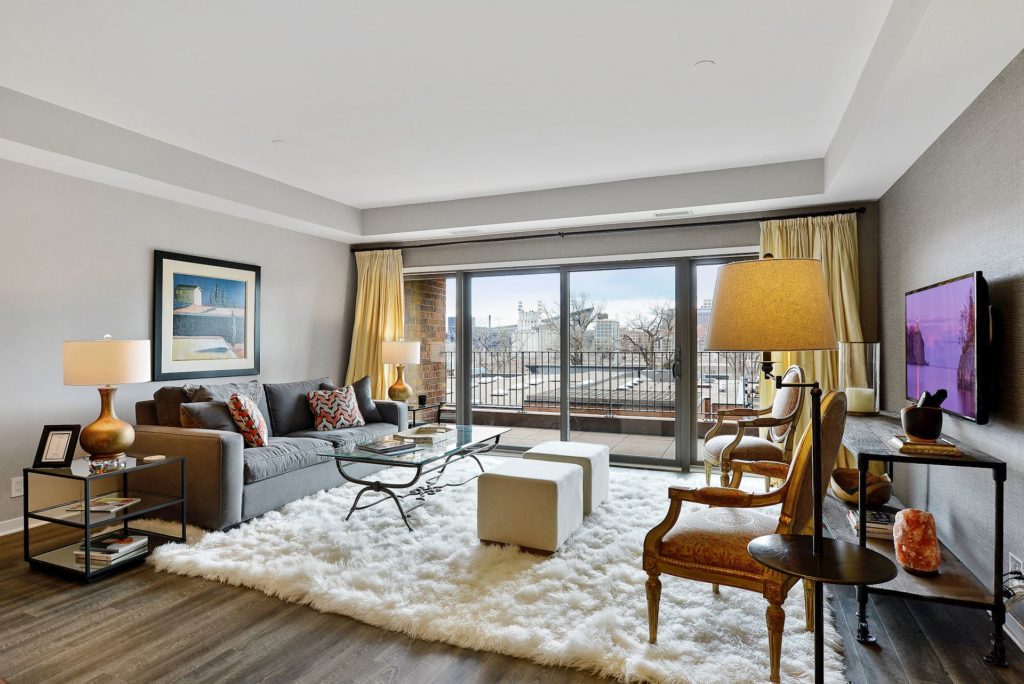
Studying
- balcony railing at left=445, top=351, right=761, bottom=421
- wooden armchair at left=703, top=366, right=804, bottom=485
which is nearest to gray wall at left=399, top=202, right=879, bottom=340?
balcony railing at left=445, top=351, right=761, bottom=421

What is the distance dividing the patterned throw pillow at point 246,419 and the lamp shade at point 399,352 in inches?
69.9

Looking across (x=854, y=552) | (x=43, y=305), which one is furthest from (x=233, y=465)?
(x=854, y=552)

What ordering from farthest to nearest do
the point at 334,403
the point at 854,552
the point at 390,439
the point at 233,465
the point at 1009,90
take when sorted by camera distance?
the point at 334,403 < the point at 390,439 < the point at 233,465 < the point at 1009,90 < the point at 854,552

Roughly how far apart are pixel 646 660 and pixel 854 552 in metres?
0.88

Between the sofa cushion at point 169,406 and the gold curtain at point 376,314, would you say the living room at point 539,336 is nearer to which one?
the sofa cushion at point 169,406

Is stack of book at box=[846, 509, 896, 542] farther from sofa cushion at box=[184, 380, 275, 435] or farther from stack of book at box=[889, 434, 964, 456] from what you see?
sofa cushion at box=[184, 380, 275, 435]

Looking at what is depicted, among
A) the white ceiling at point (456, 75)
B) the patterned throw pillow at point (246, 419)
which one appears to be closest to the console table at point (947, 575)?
the white ceiling at point (456, 75)

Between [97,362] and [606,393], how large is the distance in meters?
4.15

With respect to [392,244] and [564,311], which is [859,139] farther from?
[392,244]

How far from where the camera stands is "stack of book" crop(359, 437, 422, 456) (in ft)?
11.9

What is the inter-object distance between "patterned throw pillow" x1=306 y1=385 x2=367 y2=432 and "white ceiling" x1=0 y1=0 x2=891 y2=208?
6.27 ft

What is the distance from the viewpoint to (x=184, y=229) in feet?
14.8

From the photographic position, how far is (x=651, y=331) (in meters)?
5.35

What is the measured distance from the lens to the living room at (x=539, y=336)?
2.16 metres
